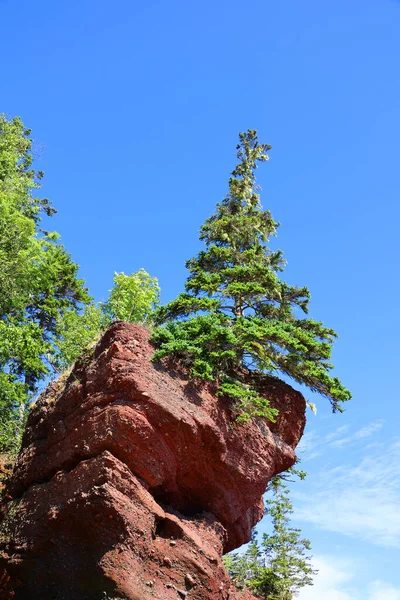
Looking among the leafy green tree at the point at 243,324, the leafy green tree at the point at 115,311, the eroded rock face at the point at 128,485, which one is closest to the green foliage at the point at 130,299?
the leafy green tree at the point at 115,311

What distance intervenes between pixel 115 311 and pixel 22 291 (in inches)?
155

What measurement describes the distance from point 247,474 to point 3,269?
12346 millimetres

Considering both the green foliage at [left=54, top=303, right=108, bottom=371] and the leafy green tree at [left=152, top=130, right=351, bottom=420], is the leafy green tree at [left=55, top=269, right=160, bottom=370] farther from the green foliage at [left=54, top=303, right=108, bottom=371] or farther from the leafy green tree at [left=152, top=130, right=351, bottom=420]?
the leafy green tree at [left=152, top=130, right=351, bottom=420]

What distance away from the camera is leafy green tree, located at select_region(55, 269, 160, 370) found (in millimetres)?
21328

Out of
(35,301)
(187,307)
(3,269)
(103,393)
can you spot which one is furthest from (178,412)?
(35,301)

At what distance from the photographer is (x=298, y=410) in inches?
603

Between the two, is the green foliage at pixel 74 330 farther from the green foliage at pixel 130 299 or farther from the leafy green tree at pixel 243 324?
the leafy green tree at pixel 243 324

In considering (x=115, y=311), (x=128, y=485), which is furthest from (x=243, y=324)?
(x=115, y=311)

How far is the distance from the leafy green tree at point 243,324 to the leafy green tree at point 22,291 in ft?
20.0

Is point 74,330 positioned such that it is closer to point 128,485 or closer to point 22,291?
point 22,291

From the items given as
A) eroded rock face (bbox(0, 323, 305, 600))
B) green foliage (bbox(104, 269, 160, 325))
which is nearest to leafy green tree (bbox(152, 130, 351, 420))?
eroded rock face (bbox(0, 323, 305, 600))

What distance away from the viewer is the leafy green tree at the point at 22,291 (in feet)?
59.9

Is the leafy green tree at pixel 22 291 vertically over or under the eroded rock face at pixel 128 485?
over

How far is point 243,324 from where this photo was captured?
1413 cm
